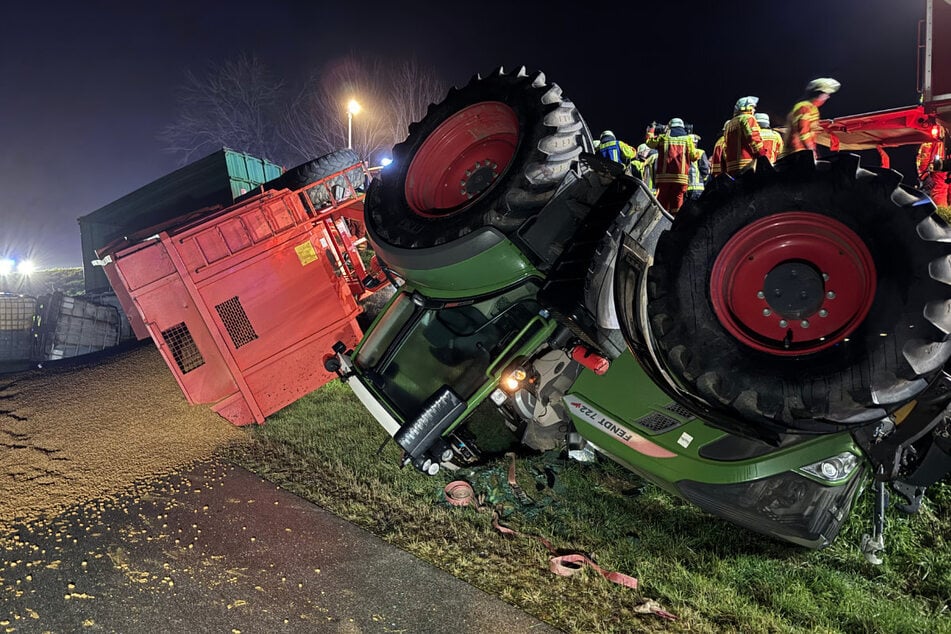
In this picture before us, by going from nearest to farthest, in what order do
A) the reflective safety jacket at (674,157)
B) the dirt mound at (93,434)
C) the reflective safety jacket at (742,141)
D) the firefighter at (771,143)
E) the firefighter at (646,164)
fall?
1. the dirt mound at (93,434)
2. the reflective safety jacket at (742,141)
3. the firefighter at (771,143)
4. the reflective safety jacket at (674,157)
5. the firefighter at (646,164)

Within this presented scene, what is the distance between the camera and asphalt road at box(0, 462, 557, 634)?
2627 millimetres

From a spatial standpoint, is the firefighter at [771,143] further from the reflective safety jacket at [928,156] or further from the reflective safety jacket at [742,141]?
the reflective safety jacket at [928,156]

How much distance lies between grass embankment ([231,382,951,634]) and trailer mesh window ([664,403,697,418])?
33.8 inches

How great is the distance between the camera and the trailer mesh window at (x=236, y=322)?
200 inches

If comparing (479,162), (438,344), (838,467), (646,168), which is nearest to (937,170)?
(646,168)

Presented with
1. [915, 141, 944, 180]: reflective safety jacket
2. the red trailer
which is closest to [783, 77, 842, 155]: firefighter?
the red trailer

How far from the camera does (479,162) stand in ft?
12.0

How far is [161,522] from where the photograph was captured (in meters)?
3.57

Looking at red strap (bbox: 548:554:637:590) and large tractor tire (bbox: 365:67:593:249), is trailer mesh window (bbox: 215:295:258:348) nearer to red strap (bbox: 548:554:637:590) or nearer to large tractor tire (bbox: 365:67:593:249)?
large tractor tire (bbox: 365:67:593:249)

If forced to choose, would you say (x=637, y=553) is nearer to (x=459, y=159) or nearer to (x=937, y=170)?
(x=459, y=159)

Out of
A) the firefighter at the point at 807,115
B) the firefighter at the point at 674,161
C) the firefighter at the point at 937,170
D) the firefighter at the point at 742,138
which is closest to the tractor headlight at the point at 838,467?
the firefighter at the point at 807,115

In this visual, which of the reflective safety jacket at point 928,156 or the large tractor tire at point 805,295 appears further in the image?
the reflective safety jacket at point 928,156

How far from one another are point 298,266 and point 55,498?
261 centimetres

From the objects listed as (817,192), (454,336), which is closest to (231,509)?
(454,336)
